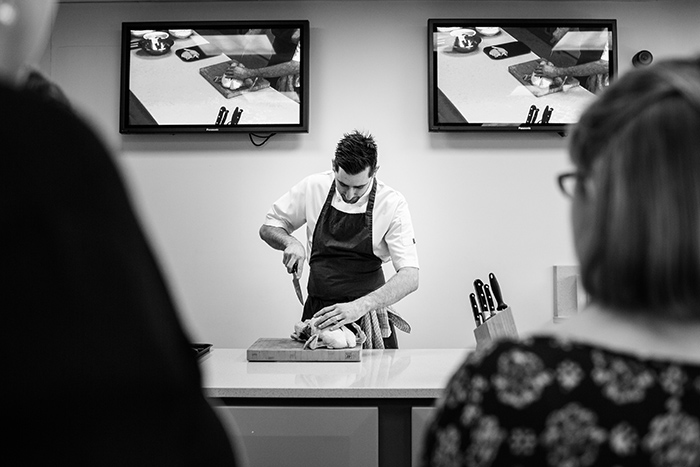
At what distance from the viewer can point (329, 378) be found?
2.25 metres

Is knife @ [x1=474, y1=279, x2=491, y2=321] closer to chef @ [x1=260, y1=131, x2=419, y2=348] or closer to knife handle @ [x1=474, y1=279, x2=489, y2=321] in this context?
knife handle @ [x1=474, y1=279, x2=489, y2=321]

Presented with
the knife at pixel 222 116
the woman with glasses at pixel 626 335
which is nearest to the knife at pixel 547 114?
the knife at pixel 222 116

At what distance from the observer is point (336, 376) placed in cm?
228

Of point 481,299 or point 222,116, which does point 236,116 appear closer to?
point 222,116

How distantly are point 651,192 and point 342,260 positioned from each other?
9.01 ft

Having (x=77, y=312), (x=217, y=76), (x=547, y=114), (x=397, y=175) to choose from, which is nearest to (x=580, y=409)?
(x=77, y=312)

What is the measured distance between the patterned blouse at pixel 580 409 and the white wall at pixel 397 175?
10.5 feet

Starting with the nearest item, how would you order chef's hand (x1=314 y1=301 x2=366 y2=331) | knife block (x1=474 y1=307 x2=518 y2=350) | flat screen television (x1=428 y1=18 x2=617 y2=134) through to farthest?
1. knife block (x1=474 y1=307 x2=518 y2=350)
2. chef's hand (x1=314 y1=301 x2=366 y2=331)
3. flat screen television (x1=428 y1=18 x2=617 y2=134)

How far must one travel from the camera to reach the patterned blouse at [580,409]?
0.73 m

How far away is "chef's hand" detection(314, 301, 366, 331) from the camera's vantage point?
8.93ft

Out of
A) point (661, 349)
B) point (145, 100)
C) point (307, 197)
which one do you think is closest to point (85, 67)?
point (145, 100)

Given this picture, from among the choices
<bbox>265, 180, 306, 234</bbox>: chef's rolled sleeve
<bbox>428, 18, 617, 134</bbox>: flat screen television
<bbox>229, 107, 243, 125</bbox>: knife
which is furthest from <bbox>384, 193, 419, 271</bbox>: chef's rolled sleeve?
<bbox>229, 107, 243, 125</bbox>: knife

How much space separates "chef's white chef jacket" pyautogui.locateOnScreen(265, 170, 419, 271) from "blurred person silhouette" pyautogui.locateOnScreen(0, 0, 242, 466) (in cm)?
281

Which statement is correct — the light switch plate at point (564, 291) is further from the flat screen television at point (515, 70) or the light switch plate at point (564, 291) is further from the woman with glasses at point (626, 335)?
the woman with glasses at point (626, 335)
